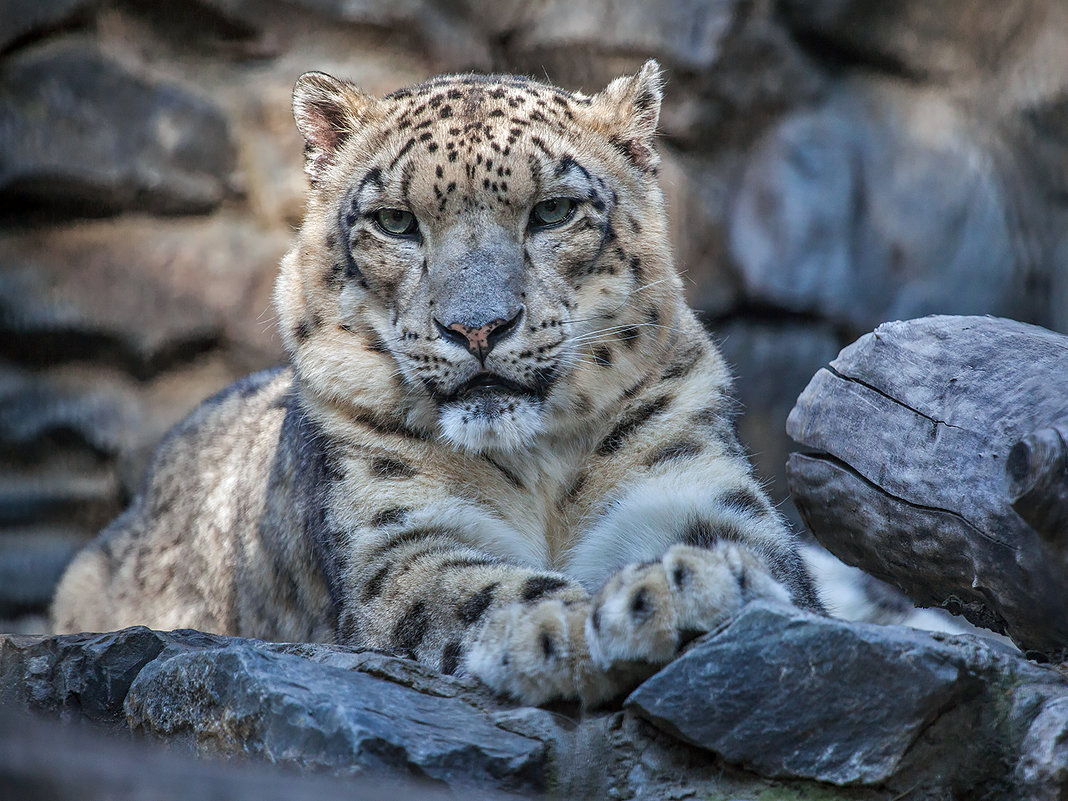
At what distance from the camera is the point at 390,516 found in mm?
2846

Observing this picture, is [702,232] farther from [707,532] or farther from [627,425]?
[707,532]

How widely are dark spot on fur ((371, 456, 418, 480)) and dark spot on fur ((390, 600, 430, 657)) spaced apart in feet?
1.59

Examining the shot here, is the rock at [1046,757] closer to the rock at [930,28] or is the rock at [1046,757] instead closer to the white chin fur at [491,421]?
the white chin fur at [491,421]

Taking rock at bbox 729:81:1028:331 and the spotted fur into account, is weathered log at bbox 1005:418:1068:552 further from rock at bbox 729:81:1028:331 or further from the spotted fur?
rock at bbox 729:81:1028:331

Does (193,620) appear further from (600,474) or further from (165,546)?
(600,474)

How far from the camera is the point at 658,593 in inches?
80.4

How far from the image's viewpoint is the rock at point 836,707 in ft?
6.31

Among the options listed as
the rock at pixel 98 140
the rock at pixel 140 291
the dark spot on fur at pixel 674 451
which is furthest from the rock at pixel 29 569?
the dark spot on fur at pixel 674 451

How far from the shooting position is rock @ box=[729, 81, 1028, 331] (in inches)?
253

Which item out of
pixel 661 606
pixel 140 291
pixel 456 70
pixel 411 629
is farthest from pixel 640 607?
pixel 456 70

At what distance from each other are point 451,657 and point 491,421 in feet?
2.11

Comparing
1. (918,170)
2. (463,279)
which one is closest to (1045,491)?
(463,279)

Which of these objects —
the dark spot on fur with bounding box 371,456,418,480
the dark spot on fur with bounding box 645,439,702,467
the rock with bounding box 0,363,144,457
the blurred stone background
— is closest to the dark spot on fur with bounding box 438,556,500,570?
the dark spot on fur with bounding box 371,456,418,480

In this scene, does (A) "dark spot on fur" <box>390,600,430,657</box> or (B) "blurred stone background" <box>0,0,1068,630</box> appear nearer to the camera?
(A) "dark spot on fur" <box>390,600,430,657</box>
